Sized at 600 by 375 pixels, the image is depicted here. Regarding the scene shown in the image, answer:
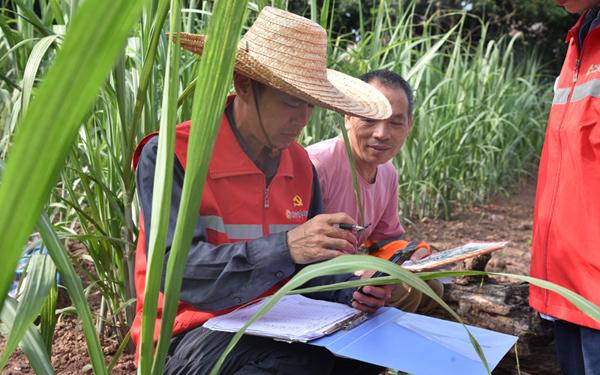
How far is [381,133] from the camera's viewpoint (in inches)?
84.9

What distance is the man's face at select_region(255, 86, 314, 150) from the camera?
4.93 feet

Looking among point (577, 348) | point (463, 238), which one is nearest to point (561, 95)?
point (577, 348)

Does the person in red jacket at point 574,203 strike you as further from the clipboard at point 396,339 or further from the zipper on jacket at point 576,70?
the clipboard at point 396,339

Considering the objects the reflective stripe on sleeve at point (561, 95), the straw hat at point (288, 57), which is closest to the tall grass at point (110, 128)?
the straw hat at point (288, 57)

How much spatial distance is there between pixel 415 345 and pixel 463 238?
295cm

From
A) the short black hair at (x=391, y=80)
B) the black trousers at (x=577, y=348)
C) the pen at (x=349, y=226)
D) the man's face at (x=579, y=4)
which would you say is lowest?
the black trousers at (x=577, y=348)

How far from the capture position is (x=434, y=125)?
4.29 metres

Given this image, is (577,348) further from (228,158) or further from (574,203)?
(228,158)

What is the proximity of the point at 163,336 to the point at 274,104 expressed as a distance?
0.76 metres

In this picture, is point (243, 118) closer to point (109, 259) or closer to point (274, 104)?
point (274, 104)

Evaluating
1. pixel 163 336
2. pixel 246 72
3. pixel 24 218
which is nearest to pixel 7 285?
pixel 24 218

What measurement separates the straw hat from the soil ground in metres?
0.77

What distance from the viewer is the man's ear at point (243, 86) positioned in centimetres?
153

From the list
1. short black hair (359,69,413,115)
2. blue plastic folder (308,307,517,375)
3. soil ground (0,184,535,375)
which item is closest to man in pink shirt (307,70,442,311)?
short black hair (359,69,413,115)
